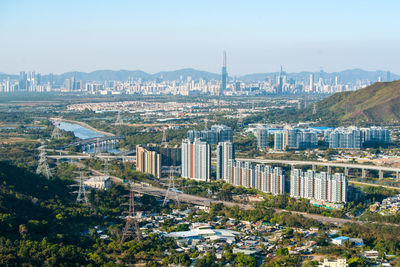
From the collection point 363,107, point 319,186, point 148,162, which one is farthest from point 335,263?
point 363,107

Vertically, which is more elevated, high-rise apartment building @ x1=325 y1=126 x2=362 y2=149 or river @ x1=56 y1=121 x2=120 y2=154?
high-rise apartment building @ x1=325 y1=126 x2=362 y2=149

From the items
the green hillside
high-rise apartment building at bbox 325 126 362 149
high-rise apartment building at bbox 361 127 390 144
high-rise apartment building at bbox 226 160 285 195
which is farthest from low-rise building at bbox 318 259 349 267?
the green hillside

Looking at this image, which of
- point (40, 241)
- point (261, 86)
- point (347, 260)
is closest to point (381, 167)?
point (347, 260)

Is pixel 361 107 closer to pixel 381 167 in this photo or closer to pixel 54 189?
pixel 381 167

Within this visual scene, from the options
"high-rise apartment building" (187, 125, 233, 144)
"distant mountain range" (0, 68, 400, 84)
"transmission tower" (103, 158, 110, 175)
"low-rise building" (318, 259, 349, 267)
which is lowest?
"low-rise building" (318, 259, 349, 267)

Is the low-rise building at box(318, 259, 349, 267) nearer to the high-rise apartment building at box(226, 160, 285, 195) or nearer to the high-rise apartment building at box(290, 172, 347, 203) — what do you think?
the high-rise apartment building at box(290, 172, 347, 203)

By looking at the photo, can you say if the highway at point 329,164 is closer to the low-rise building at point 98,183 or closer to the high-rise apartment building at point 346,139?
the high-rise apartment building at point 346,139
